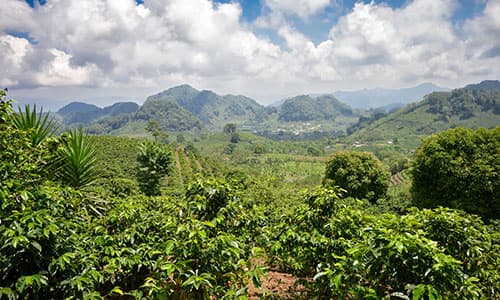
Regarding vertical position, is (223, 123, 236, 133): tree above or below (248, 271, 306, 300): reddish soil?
above

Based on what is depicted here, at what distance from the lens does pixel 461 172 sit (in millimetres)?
13297

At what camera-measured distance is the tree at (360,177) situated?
68.8ft

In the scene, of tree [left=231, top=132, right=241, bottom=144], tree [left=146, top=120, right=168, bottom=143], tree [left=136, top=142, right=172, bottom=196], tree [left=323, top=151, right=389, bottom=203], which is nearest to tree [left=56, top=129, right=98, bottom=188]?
tree [left=136, top=142, right=172, bottom=196]

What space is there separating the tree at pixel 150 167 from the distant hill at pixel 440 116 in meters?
135

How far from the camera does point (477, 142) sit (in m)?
14.2

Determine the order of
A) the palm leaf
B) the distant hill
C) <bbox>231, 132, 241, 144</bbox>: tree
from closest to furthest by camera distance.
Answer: the palm leaf
the distant hill
<bbox>231, 132, 241, 144</bbox>: tree

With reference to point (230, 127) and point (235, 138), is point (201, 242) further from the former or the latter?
point (230, 127)

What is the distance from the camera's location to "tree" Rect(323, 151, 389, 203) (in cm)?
2097

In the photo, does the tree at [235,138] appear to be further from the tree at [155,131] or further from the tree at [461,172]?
the tree at [461,172]

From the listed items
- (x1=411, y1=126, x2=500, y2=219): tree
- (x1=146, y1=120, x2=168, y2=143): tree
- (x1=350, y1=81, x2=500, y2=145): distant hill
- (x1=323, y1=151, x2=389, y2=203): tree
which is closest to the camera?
(x1=411, y1=126, x2=500, y2=219): tree

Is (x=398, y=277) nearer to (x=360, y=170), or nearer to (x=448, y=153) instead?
(x=448, y=153)

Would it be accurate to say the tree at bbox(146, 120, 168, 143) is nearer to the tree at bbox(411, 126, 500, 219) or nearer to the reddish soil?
the tree at bbox(411, 126, 500, 219)

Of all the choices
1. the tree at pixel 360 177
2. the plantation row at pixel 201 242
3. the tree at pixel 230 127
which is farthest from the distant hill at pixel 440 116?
the plantation row at pixel 201 242

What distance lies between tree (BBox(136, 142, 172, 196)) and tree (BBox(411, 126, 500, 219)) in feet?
59.2
